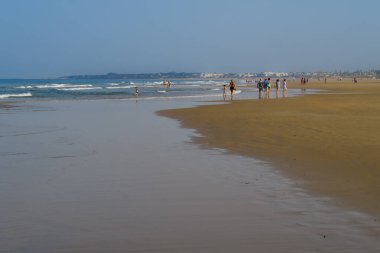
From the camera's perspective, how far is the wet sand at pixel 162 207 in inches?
203

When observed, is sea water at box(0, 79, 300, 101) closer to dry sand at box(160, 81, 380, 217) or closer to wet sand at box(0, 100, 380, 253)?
dry sand at box(160, 81, 380, 217)

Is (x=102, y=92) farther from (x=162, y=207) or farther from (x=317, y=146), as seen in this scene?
(x=162, y=207)

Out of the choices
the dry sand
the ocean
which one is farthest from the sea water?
the dry sand

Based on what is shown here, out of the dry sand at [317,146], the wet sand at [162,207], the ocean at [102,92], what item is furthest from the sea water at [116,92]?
the wet sand at [162,207]

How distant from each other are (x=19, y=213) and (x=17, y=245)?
1264 mm

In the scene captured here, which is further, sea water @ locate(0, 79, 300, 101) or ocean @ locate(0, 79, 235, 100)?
ocean @ locate(0, 79, 235, 100)

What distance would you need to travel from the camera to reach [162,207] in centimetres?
656

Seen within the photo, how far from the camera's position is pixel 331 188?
756 centimetres

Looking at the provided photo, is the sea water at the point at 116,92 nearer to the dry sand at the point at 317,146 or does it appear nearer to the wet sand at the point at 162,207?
the dry sand at the point at 317,146

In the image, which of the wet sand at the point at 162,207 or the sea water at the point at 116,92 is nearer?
the wet sand at the point at 162,207

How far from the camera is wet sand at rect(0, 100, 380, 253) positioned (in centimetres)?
514

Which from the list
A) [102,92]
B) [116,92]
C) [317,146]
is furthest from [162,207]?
[116,92]

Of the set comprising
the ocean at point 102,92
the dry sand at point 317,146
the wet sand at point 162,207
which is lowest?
the ocean at point 102,92

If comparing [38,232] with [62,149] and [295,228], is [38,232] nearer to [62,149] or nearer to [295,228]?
[295,228]
